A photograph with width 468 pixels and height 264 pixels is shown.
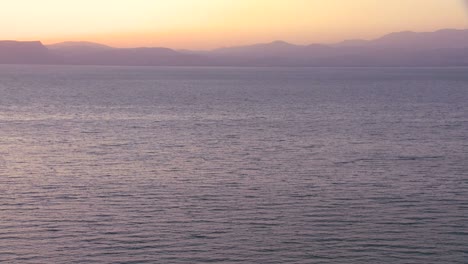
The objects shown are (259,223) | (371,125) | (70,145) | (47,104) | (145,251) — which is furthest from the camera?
(47,104)

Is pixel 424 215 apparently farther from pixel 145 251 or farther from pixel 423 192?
pixel 145 251

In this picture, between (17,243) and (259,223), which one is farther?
(259,223)

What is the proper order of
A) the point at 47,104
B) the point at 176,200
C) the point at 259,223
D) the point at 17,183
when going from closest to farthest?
1. the point at 259,223
2. the point at 176,200
3. the point at 17,183
4. the point at 47,104

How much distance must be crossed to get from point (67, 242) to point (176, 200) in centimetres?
540

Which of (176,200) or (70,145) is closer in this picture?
(176,200)

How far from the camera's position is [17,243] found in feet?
66.3

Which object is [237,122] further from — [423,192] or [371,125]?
[423,192]

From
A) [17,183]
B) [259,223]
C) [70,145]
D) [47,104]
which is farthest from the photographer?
[47,104]

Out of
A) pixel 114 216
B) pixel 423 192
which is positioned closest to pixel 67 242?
pixel 114 216

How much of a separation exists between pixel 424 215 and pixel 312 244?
15.0 feet

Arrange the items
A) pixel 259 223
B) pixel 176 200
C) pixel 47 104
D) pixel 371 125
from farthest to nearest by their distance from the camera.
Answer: pixel 47 104
pixel 371 125
pixel 176 200
pixel 259 223

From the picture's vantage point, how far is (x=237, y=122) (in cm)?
5347

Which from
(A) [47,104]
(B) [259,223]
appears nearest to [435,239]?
(B) [259,223]

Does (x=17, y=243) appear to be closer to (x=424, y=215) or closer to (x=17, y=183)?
(x=17, y=183)
